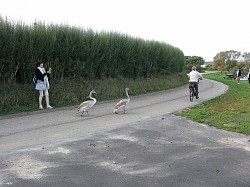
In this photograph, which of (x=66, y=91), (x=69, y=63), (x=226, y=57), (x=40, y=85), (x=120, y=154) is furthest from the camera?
(x=226, y=57)

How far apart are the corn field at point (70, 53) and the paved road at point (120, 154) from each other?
4072 mm

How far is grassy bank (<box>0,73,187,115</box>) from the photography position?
13555 mm

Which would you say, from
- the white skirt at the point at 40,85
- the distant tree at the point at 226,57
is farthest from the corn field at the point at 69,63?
the distant tree at the point at 226,57

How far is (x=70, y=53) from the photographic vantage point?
17250 millimetres

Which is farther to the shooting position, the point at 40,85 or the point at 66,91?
the point at 66,91

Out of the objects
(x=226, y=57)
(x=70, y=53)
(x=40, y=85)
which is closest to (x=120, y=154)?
(x=40, y=85)

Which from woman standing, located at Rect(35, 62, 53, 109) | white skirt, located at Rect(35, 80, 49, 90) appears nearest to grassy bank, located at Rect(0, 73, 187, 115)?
woman standing, located at Rect(35, 62, 53, 109)

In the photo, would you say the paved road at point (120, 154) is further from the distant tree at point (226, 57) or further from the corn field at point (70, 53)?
the distant tree at point (226, 57)

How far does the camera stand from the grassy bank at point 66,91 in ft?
44.5

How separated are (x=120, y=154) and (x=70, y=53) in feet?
36.4

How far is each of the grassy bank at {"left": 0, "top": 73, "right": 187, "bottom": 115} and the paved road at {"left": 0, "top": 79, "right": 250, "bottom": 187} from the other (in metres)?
2.24

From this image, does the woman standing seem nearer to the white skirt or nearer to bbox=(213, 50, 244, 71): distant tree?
the white skirt

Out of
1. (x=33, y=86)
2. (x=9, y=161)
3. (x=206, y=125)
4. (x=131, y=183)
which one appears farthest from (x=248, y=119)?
(x=33, y=86)

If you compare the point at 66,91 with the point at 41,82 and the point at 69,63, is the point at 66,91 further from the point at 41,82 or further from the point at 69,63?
the point at 41,82
